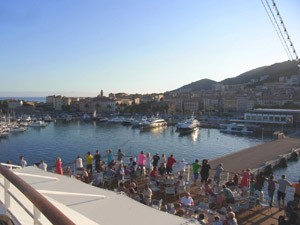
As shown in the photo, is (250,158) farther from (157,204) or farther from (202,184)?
(157,204)

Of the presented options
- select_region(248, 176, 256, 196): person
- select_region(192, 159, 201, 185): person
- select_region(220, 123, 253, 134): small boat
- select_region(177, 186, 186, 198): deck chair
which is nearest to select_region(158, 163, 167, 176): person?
select_region(192, 159, 201, 185): person

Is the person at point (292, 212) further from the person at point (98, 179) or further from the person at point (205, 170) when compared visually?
the person at point (98, 179)

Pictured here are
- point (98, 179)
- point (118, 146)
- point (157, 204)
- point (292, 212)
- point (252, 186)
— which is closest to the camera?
point (292, 212)

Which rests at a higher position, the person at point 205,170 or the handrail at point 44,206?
the handrail at point 44,206

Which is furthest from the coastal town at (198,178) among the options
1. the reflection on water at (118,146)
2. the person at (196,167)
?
the reflection on water at (118,146)

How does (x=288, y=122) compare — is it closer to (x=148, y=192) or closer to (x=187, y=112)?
(x=187, y=112)

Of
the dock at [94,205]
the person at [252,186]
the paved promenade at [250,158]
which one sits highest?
the dock at [94,205]

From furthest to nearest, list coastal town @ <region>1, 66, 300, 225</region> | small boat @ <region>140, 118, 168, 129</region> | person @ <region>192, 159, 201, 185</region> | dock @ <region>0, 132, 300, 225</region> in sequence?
small boat @ <region>140, 118, 168, 129</region> → person @ <region>192, 159, 201, 185</region> → coastal town @ <region>1, 66, 300, 225</region> → dock @ <region>0, 132, 300, 225</region>

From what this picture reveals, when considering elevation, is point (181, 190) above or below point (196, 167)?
below

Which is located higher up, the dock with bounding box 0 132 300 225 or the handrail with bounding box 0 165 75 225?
the handrail with bounding box 0 165 75 225

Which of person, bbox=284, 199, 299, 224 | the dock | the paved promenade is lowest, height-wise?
the paved promenade

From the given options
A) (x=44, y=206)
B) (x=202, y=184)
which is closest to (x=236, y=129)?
(x=202, y=184)

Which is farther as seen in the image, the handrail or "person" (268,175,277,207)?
"person" (268,175,277,207)

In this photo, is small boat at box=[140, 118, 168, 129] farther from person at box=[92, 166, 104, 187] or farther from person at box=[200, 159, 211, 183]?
person at box=[200, 159, 211, 183]
